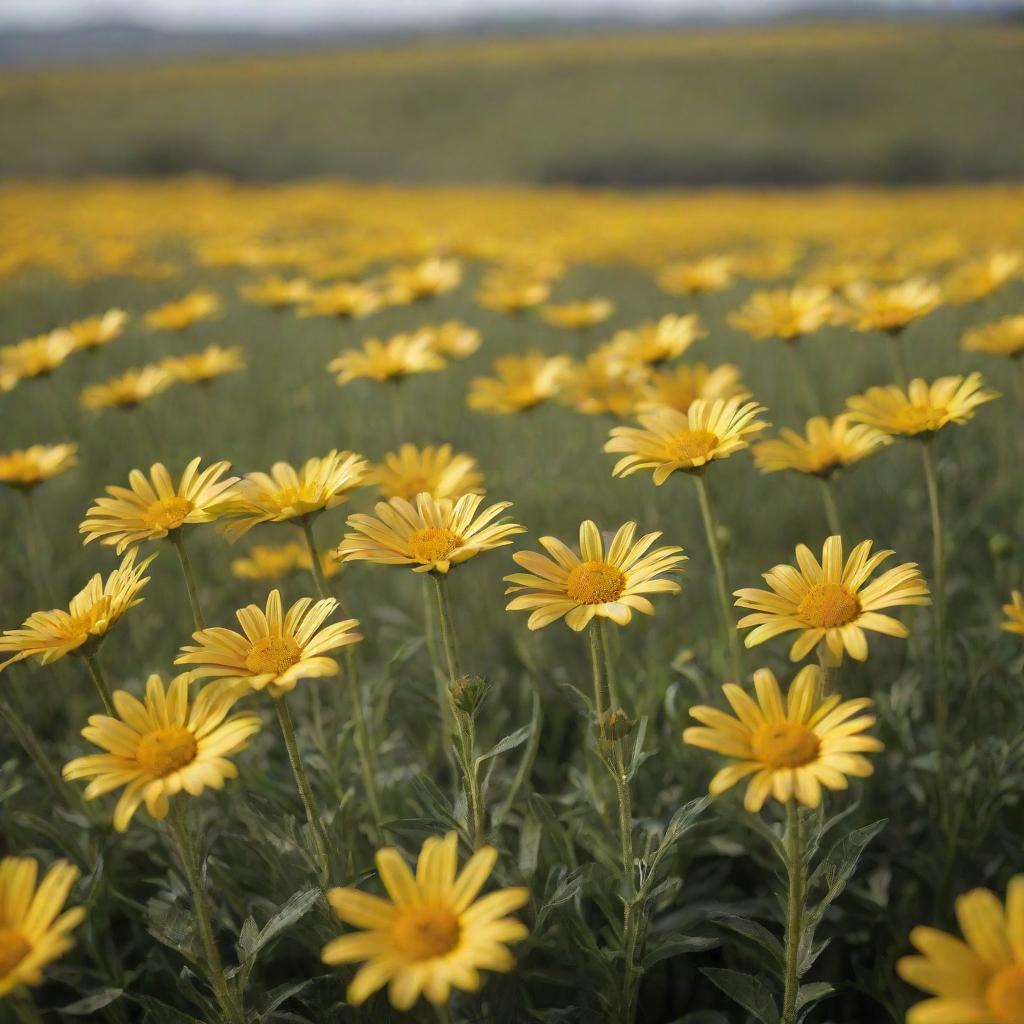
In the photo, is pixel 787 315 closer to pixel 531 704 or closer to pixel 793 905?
pixel 531 704

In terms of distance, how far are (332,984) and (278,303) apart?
287 cm

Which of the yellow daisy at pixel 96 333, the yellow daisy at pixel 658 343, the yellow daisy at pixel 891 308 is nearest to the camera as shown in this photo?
the yellow daisy at pixel 891 308

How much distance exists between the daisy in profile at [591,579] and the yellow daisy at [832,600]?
148mm

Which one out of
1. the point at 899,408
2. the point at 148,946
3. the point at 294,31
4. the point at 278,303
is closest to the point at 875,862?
the point at 899,408

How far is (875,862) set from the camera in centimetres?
201

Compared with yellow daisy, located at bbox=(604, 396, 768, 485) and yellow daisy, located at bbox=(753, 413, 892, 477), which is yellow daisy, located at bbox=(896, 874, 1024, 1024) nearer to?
yellow daisy, located at bbox=(604, 396, 768, 485)

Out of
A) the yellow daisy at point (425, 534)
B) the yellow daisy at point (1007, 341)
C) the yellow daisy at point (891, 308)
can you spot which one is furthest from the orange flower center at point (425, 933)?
the yellow daisy at point (1007, 341)

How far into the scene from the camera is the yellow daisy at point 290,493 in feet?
5.27

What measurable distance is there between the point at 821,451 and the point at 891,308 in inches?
27.7

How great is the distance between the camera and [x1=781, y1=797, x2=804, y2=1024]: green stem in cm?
126

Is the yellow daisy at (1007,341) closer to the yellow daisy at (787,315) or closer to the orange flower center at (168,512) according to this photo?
the yellow daisy at (787,315)

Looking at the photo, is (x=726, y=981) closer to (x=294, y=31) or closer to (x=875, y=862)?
(x=875, y=862)

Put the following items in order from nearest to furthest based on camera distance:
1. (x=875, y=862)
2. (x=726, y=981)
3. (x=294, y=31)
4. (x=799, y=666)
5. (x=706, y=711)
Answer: (x=706, y=711) < (x=726, y=981) < (x=875, y=862) < (x=799, y=666) < (x=294, y=31)

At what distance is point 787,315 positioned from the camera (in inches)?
106
